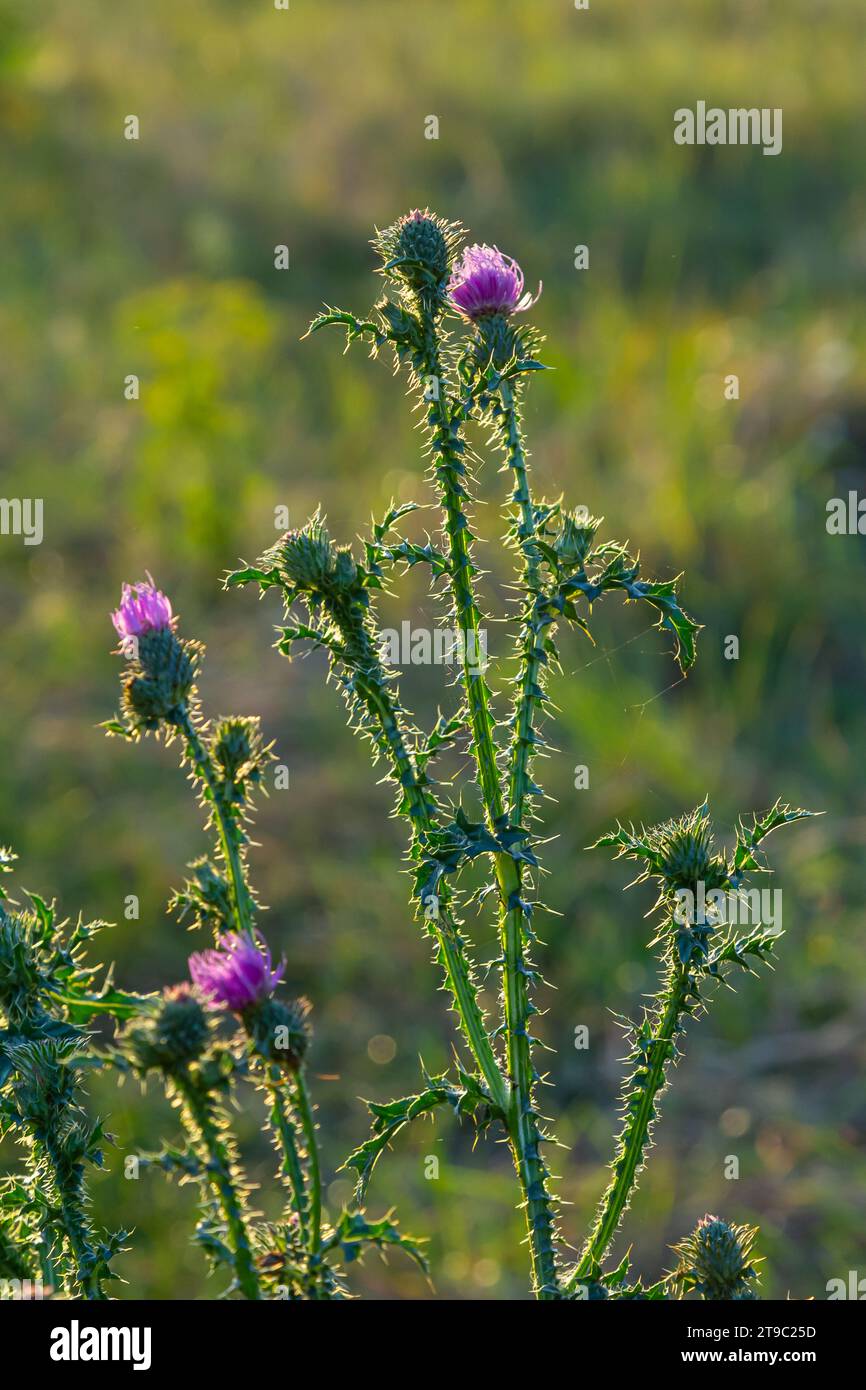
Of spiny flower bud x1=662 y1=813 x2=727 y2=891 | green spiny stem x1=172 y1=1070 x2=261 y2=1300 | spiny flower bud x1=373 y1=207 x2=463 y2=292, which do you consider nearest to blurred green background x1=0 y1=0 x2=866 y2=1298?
green spiny stem x1=172 y1=1070 x2=261 y2=1300

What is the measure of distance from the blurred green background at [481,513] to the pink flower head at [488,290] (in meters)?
0.74

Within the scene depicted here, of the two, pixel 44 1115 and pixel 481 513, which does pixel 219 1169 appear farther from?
pixel 481 513

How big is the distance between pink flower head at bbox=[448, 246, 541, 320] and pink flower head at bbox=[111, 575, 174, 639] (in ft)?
1.11

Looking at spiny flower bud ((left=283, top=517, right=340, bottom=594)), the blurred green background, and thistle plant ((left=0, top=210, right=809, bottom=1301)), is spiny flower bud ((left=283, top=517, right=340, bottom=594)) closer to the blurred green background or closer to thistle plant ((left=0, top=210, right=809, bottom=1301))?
thistle plant ((left=0, top=210, right=809, bottom=1301))

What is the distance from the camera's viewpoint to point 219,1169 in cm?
102

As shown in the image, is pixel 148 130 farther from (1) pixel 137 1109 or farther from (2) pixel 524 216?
(1) pixel 137 1109

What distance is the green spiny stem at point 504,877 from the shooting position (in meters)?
1.10

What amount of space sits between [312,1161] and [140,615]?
46cm

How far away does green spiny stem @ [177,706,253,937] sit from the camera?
3.84ft

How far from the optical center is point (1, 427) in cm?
634

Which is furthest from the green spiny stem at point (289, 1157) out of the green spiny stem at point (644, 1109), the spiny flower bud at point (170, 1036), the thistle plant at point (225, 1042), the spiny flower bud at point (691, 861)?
the spiny flower bud at point (691, 861)

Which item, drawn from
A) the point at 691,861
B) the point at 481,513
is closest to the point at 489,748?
the point at 691,861

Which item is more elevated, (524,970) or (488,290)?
(488,290)
